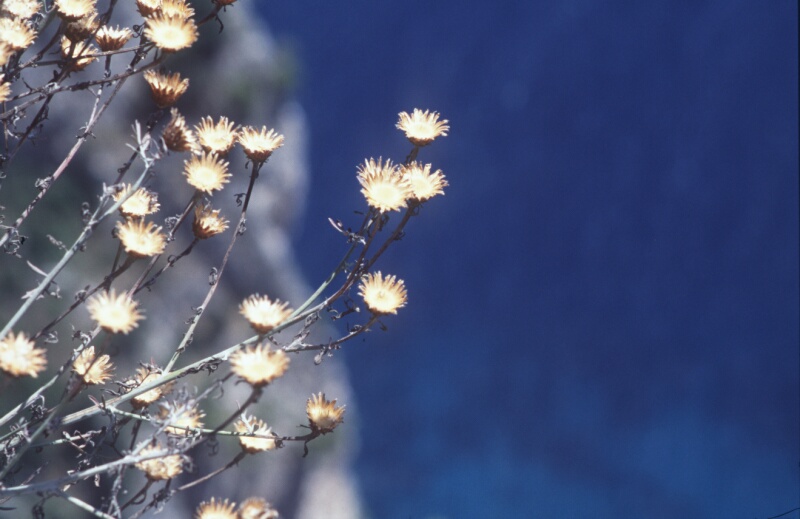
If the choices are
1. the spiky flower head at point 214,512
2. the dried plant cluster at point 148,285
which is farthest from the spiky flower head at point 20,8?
the spiky flower head at point 214,512

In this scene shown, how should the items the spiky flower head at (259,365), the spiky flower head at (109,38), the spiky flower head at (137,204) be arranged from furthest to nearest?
the spiky flower head at (109,38)
the spiky flower head at (137,204)
the spiky flower head at (259,365)

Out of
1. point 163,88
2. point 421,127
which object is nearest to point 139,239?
point 163,88

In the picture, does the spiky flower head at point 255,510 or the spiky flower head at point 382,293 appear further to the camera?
the spiky flower head at point 382,293

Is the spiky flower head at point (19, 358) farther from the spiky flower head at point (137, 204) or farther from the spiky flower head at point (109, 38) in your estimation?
the spiky flower head at point (109, 38)

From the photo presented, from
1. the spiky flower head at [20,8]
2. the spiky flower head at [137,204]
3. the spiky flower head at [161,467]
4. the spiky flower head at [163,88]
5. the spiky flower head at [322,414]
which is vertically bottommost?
the spiky flower head at [161,467]

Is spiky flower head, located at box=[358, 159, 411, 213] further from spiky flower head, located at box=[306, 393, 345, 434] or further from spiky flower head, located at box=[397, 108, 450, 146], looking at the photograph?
spiky flower head, located at box=[306, 393, 345, 434]

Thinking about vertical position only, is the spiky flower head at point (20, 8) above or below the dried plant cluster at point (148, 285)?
above

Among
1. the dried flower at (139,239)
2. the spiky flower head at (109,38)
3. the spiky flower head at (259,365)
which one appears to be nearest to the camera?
the spiky flower head at (259,365)
